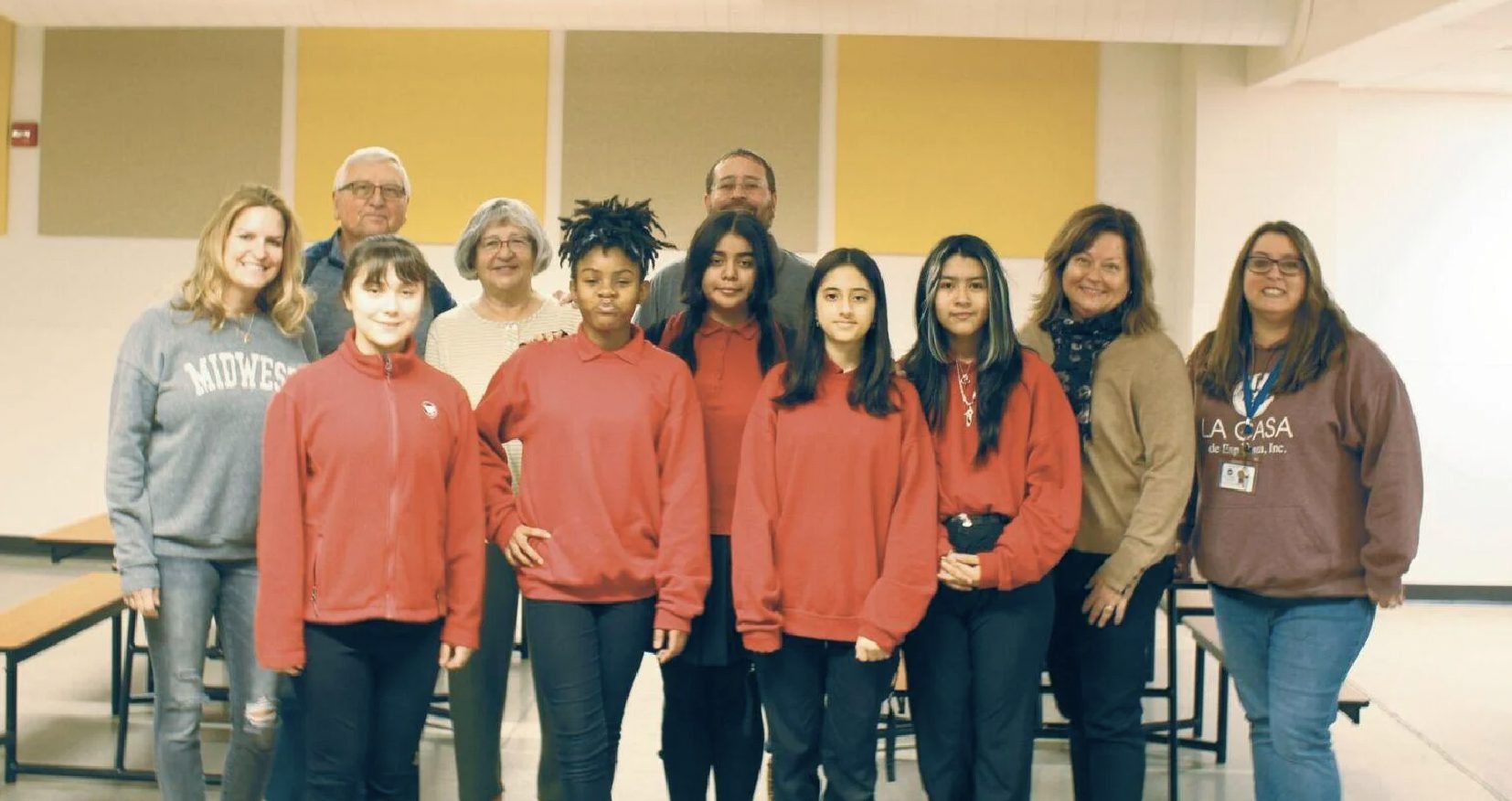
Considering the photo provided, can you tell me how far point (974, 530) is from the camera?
2592mm

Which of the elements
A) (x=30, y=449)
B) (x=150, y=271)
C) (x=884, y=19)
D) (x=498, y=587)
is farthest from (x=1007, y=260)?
(x=30, y=449)

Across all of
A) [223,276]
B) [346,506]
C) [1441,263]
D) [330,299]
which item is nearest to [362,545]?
[346,506]

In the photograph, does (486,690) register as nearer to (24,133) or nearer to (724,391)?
(724,391)

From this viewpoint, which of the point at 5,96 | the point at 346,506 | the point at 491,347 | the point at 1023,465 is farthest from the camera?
the point at 5,96

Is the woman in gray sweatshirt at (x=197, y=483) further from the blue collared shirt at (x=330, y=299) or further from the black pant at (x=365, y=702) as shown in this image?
the blue collared shirt at (x=330, y=299)

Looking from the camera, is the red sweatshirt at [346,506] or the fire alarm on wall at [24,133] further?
the fire alarm on wall at [24,133]

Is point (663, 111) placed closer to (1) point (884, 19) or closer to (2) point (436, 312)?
(1) point (884, 19)

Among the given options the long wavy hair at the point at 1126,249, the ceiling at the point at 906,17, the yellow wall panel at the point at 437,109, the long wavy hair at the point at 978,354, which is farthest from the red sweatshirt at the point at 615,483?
the yellow wall panel at the point at 437,109

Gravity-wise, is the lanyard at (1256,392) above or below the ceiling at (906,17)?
below

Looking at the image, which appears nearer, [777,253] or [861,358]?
[861,358]

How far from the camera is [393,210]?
3514 mm

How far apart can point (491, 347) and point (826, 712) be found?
1.28m

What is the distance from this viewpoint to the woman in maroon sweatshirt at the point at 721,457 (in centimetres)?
273

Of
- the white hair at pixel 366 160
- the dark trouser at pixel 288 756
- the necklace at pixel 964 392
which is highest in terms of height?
the white hair at pixel 366 160
